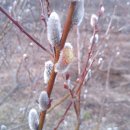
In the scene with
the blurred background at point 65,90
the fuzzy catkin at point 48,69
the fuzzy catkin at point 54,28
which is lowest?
the blurred background at point 65,90

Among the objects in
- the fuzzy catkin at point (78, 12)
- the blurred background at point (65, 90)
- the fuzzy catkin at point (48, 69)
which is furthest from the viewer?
the blurred background at point (65, 90)

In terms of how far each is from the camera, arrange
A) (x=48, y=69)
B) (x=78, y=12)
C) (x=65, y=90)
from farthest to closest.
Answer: (x=65, y=90) → (x=48, y=69) → (x=78, y=12)

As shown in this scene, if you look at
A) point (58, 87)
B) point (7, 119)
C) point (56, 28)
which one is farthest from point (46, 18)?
point (58, 87)

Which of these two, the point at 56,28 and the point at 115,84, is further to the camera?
the point at 115,84

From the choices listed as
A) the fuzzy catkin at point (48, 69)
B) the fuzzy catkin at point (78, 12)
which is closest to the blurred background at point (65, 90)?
the fuzzy catkin at point (48, 69)

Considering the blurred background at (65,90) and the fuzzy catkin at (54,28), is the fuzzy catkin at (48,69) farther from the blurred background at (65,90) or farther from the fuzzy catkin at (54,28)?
the blurred background at (65,90)

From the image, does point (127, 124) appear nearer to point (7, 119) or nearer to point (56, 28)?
point (7, 119)

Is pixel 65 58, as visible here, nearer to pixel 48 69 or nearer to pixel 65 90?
pixel 48 69

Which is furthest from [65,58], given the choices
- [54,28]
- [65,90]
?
[65,90]
